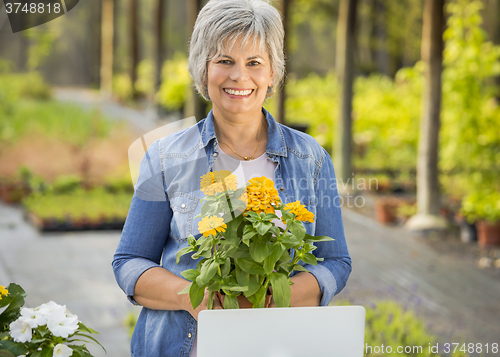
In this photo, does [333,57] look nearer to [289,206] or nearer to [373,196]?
[373,196]

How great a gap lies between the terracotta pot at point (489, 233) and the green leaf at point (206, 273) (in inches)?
171

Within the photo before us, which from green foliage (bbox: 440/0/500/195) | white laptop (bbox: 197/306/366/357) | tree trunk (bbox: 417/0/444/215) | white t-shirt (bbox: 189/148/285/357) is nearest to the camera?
white laptop (bbox: 197/306/366/357)

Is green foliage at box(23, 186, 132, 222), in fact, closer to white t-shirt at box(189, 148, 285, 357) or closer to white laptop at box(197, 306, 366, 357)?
white t-shirt at box(189, 148, 285, 357)

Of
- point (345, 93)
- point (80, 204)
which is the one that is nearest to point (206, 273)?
point (80, 204)

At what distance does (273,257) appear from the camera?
0.93 metres

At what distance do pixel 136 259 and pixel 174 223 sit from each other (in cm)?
11

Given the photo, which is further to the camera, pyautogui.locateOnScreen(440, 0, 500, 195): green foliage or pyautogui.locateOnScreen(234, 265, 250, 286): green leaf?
pyautogui.locateOnScreen(440, 0, 500, 195): green foliage

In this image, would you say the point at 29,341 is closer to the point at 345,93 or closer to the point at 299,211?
the point at 299,211

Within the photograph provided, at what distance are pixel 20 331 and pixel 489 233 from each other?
14.7 ft

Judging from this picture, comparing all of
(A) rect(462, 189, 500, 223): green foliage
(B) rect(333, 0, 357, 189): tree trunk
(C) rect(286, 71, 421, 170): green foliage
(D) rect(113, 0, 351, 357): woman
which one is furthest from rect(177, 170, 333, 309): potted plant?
(C) rect(286, 71, 421, 170): green foliage

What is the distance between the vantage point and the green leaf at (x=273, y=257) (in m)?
0.92

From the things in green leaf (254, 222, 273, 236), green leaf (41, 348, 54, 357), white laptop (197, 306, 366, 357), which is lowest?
green leaf (41, 348, 54, 357)

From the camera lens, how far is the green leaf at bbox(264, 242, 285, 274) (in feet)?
3.03

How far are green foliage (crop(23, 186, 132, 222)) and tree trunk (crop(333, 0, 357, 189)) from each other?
96.6 inches
